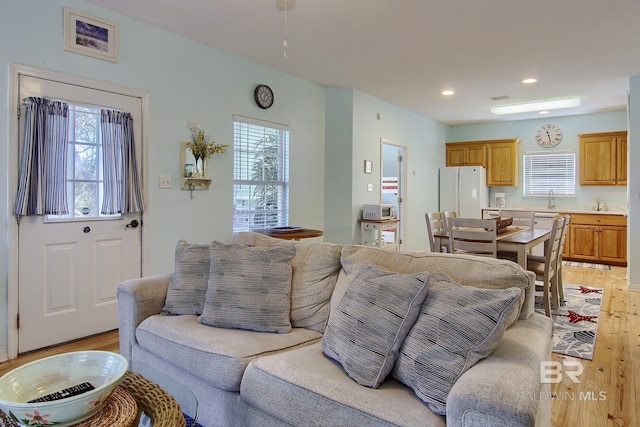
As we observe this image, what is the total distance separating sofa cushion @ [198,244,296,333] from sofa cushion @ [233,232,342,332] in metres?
0.06

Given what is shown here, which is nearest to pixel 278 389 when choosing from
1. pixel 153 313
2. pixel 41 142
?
pixel 153 313

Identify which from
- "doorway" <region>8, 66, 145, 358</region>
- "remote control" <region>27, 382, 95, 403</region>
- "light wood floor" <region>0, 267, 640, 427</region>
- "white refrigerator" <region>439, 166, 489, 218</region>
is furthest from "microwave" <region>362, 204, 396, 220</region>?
"remote control" <region>27, 382, 95, 403</region>

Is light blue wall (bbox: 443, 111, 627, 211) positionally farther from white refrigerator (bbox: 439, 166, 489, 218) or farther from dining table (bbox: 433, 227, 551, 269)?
dining table (bbox: 433, 227, 551, 269)

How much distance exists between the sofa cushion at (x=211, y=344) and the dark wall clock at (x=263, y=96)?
9.50 feet

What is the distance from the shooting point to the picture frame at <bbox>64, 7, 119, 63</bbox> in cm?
299

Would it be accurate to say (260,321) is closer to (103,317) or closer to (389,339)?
(389,339)

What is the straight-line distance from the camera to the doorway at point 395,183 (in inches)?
267

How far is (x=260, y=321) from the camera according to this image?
2006mm

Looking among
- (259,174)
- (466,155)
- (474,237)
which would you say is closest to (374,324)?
(474,237)

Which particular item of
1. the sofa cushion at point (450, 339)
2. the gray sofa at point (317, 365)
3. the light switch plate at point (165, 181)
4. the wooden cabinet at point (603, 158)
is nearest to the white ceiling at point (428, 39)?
the light switch plate at point (165, 181)

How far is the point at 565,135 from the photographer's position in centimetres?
728

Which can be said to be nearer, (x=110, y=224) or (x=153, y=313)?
(x=153, y=313)

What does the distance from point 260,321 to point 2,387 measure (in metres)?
1.07

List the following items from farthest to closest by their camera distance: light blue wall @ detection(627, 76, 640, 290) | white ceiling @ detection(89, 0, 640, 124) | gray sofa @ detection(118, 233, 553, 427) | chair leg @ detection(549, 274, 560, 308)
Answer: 1. light blue wall @ detection(627, 76, 640, 290)
2. chair leg @ detection(549, 274, 560, 308)
3. white ceiling @ detection(89, 0, 640, 124)
4. gray sofa @ detection(118, 233, 553, 427)
